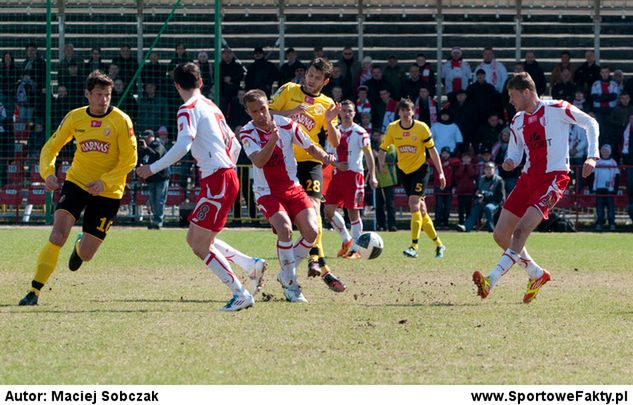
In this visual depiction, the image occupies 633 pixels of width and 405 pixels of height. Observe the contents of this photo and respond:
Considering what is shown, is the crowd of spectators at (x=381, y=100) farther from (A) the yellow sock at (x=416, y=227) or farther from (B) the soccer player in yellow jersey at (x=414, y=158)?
(A) the yellow sock at (x=416, y=227)

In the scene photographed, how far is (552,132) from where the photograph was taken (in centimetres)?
1115

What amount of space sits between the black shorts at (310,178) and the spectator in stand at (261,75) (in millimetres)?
13735

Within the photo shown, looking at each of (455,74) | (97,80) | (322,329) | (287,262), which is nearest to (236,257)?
(287,262)

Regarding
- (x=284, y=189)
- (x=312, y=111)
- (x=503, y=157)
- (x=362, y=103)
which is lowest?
(x=503, y=157)

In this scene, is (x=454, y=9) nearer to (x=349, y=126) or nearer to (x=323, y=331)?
(x=349, y=126)

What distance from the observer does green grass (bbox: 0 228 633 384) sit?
7102 mm

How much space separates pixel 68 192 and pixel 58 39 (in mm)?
16945

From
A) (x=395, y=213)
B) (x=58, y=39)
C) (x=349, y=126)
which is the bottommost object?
(x=395, y=213)

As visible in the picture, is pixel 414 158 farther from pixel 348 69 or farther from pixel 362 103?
pixel 348 69

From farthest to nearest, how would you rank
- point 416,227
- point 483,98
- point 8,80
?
point 8,80
point 483,98
point 416,227

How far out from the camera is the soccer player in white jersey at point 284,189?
427 inches

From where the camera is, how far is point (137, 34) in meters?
27.8

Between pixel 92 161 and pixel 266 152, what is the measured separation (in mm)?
1732

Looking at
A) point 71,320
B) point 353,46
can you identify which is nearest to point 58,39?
point 353,46
